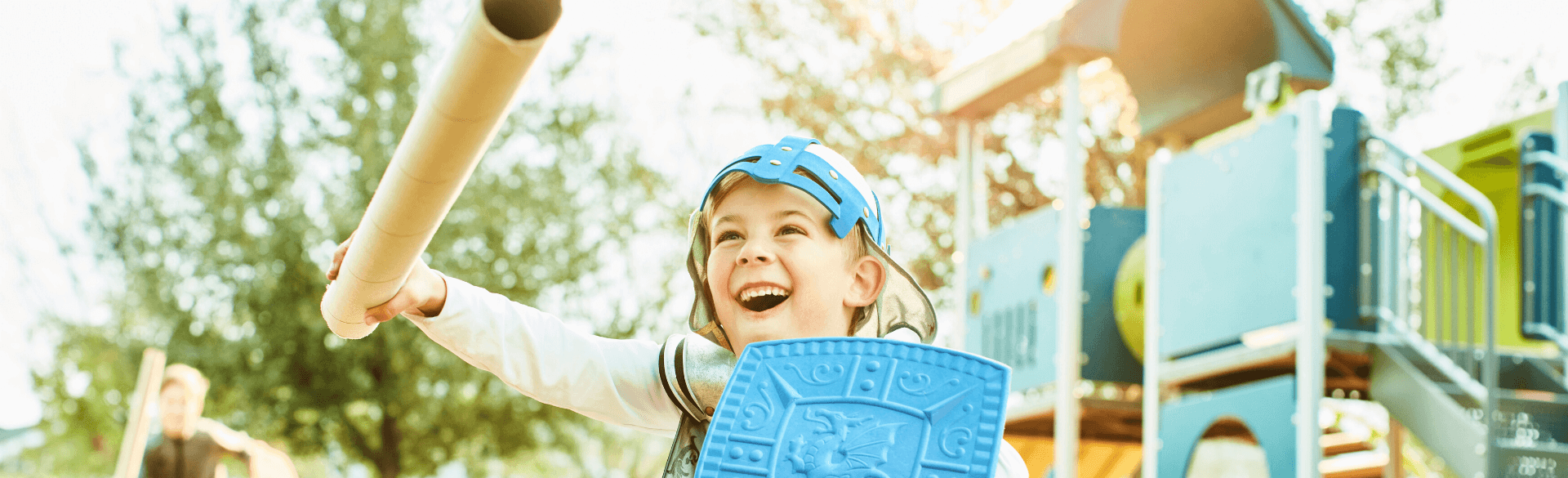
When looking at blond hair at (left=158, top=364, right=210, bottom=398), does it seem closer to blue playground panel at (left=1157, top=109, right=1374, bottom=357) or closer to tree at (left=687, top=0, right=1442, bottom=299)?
blue playground panel at (left=1157, top=109, right=1374, bottom=357)

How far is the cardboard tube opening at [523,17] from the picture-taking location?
4.52 ft

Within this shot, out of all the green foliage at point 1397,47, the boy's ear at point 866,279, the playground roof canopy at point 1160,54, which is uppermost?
the green foliage at point 1397,47

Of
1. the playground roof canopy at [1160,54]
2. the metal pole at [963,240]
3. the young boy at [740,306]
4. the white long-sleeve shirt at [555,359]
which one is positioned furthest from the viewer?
the metal pole at [963,240]

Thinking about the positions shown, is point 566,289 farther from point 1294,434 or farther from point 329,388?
point 1294,434

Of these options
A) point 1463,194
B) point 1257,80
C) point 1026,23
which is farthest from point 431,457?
point 1463,194

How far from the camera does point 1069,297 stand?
7059 mm

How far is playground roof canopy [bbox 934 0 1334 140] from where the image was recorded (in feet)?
23.2

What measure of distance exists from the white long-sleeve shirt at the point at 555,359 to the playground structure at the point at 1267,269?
3.62 meters

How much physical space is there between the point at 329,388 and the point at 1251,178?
40.6 feet

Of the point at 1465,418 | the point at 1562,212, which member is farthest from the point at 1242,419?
the point at 1562,212

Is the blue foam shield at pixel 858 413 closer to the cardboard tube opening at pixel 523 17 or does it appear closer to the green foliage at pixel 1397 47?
the cardboard tube opening at pixel 523 17

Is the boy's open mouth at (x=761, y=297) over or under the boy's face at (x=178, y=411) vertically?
over

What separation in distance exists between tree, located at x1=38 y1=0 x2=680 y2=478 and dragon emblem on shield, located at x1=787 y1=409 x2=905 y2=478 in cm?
1401

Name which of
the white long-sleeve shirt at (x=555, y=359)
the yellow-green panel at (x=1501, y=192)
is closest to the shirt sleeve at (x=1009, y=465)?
the white long-sleeve shirt at (x=555, y=359)
